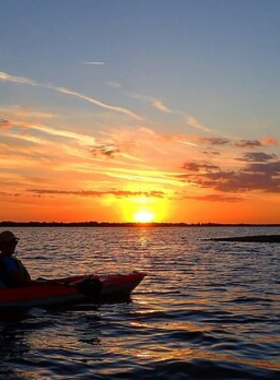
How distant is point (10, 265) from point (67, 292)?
2413mm

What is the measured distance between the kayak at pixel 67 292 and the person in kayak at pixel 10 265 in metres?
0.20

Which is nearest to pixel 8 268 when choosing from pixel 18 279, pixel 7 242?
pixel 18 279

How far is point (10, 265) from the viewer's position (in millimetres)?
13055

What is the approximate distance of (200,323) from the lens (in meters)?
11.9

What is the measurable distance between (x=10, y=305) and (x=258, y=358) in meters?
7.33

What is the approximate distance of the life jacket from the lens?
12.8m

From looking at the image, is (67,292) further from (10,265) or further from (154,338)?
(154,338)

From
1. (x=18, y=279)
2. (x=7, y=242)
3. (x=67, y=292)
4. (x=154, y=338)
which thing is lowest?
(x=154, y=338)

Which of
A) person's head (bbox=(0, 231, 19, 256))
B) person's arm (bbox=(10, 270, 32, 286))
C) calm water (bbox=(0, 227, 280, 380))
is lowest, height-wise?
calm water (bbox=(0, 227, 280, 380))

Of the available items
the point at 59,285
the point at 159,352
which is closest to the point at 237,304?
the point at 59,285

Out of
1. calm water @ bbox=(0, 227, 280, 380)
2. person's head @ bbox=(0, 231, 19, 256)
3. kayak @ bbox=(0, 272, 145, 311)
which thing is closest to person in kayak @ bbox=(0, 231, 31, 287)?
person's head @ bbox=(0, 231, 19, 256)

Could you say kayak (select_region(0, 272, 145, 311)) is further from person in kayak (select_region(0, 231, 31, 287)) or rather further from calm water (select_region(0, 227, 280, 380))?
calm water (select_region(0, 227, 280, 380))

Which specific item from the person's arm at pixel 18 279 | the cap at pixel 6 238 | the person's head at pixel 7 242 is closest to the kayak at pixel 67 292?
the person's arm at pixel 18 279

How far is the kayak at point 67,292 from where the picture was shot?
13523 millimetres
